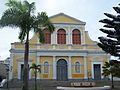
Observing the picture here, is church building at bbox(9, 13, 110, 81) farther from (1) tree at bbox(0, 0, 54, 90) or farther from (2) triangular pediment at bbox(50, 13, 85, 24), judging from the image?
(1) tree at bbox(0, 0, 54, 90)

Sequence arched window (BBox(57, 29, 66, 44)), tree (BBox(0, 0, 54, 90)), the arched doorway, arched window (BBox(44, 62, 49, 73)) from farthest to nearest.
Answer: arched window (BBox(57, 29, 66, 44)) < the arched doorway < arched window (BBox(44, 62, 49, 73)) < tree (BBox(0, 0, 54, 90))

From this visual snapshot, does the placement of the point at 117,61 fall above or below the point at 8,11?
below

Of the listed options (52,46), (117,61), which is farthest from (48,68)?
(117,61)

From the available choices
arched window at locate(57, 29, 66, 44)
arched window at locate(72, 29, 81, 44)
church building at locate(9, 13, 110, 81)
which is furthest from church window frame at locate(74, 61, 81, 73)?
arched window at locate(57, 29, 66, 44)

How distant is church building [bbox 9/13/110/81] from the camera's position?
35969 millimetres

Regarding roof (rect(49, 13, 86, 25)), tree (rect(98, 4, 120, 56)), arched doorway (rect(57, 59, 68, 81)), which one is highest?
roof (rect(49, 13, 86, 25))

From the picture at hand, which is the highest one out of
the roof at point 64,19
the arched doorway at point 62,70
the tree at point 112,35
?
the roof at point 64,19

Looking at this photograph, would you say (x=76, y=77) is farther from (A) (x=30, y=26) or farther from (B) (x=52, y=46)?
(A) (x=30, y=26)

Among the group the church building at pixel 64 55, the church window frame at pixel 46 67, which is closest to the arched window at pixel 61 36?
the church building at pixel 64 55

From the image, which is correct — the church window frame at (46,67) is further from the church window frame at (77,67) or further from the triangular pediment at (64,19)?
the triangular pediment at (64,19)

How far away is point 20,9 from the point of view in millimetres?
17750

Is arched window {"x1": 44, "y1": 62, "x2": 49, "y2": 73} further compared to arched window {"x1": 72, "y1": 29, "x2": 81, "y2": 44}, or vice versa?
arched window {"x1": 72, "y1": 29, "x2": 81, "y2": 44}

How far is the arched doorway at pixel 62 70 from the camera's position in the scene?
36562 mm

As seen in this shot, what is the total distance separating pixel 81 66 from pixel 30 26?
20.6m
